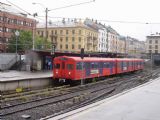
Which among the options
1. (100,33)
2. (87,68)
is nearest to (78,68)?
(87,68)

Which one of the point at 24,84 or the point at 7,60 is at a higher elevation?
the point at 7,60

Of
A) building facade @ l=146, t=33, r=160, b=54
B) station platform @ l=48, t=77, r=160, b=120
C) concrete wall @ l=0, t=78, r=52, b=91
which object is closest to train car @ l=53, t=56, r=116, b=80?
concrete wall @ l=0, t=78, r=52, b=91

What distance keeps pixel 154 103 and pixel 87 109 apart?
479 centimetres

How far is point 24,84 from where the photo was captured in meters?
26.3

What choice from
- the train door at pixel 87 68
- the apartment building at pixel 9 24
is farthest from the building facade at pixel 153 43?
the train door at pixel 87 68

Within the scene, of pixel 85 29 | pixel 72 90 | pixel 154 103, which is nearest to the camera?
pixel 154 103

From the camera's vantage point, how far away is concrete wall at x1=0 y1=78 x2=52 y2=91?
24.0 m

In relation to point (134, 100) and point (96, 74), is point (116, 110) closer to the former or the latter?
point (134, 100)

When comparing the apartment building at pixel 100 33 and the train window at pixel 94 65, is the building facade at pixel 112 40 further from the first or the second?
the train window at pixel 94 65

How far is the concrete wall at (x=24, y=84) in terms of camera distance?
23987 millimetres

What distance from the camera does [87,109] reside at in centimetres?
1612

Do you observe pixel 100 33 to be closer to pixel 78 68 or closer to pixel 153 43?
pixel 153 43

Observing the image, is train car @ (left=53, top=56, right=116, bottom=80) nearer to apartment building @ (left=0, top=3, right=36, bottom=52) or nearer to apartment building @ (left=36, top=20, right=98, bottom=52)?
apartment building @ (left=0, top=3, right=36, bottom=52)

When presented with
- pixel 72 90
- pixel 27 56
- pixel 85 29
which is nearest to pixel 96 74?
A: pixel 72 90
